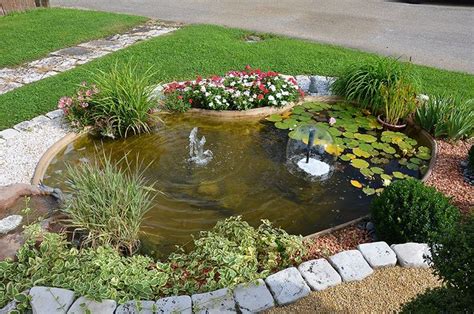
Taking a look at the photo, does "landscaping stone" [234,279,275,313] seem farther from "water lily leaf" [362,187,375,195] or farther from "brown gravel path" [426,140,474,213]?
"brown gravel path" [426,140,474,213]

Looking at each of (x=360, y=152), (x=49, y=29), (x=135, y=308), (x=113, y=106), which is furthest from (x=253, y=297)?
(x=49, y=29)

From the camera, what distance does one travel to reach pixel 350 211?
439 cm

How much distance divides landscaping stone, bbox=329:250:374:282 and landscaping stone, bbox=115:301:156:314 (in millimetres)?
1401

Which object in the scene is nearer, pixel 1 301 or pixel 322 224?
pixel 1 301

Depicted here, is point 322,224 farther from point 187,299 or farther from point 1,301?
point 1,301

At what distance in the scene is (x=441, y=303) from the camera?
7.34 feet

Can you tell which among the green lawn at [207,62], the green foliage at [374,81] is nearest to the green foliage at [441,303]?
the green foliage at [374,81]

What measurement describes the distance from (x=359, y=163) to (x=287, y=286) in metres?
2.38

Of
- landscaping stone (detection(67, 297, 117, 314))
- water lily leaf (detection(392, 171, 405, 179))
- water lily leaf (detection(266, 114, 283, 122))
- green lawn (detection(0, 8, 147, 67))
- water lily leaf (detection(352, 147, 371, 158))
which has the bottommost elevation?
water lily leaf (detection(392, 171, 405, 179))

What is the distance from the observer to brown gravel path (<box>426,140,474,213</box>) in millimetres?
4273

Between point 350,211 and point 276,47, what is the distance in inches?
187

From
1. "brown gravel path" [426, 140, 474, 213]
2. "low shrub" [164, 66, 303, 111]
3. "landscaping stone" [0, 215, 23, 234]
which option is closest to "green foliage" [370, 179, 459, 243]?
"brown gravel path" [426, 140, 474, 213]

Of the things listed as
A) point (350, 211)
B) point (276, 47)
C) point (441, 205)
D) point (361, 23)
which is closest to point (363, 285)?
point (441, 205)

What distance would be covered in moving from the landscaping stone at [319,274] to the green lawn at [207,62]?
4130mm
